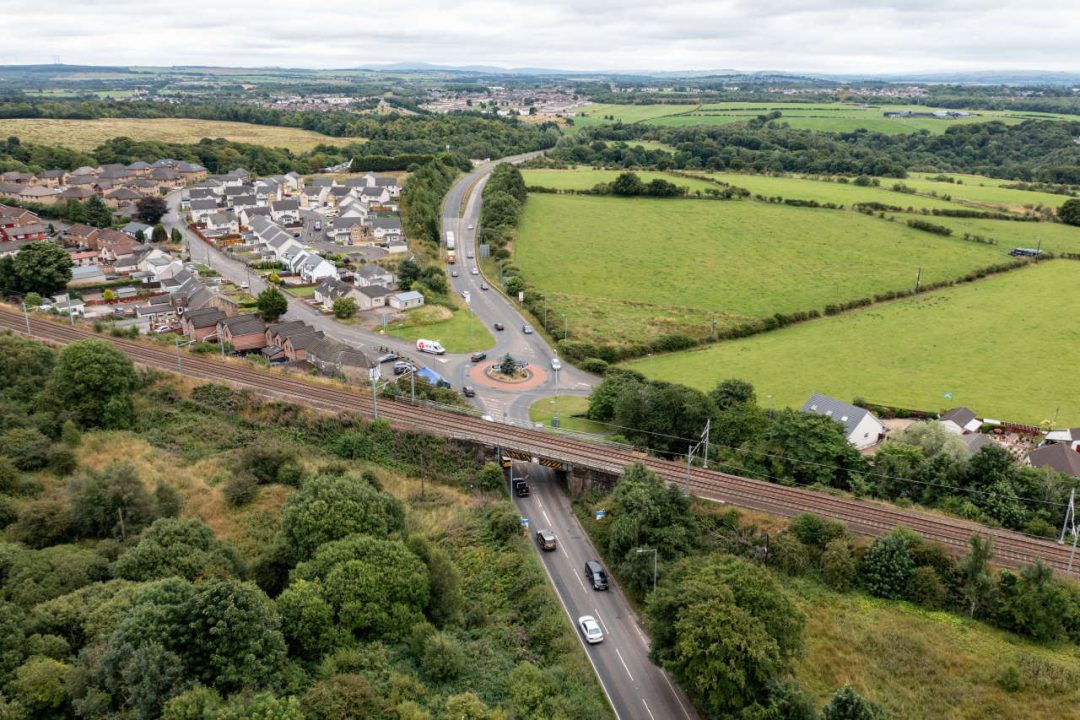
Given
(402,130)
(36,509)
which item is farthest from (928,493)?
(402,130)

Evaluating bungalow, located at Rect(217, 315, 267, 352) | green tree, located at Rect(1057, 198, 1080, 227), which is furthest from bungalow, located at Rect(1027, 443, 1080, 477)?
green tree, located at Rect(1057, 198, 1080, 227)

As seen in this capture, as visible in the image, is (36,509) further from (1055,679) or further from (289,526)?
(1055,679)

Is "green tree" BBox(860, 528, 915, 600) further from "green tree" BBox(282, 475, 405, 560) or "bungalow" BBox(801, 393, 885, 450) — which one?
"green tree" BBox(282, 475, 405, 560)

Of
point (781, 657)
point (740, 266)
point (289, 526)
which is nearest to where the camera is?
point (781, 657)

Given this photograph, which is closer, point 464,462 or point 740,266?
point 464,462

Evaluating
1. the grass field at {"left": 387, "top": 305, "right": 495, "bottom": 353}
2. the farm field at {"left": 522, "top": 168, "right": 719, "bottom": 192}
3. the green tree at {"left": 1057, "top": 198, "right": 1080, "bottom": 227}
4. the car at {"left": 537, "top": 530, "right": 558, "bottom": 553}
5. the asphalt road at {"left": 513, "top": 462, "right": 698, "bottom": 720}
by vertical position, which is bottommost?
the asphalt road at {"left": 513, "top": 462, "right": 698, "bottom": 720}

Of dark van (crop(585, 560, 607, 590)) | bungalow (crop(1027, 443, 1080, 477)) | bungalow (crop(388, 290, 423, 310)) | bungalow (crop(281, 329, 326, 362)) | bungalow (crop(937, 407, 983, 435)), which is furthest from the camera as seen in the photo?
bungalow (crop(388, 290, 423, 310))

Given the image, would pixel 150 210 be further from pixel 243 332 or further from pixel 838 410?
pixel 838 410
